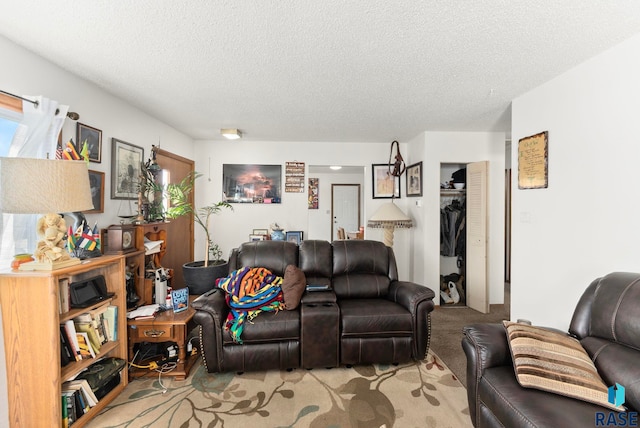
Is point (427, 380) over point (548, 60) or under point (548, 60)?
under

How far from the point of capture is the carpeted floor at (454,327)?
2359mm

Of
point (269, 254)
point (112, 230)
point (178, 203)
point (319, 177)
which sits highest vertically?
point (319, 177)

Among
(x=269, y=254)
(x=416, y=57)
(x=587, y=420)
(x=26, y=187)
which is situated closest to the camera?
(x=587, y=420)

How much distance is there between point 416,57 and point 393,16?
19.2 inches

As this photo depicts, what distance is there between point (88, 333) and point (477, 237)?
168 inches

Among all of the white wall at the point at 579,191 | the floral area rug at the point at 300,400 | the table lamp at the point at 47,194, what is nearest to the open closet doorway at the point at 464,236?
the white wall at the point at 579,191

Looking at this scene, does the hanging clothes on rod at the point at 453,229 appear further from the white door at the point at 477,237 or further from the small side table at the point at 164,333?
the small side table at the point at 164,333

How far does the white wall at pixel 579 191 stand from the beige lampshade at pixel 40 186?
11.4 feet

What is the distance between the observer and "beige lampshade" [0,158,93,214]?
135cm

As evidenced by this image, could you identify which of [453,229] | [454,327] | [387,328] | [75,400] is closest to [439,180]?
[453,229]

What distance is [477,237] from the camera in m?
3.64

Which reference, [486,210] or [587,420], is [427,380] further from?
[486,210]

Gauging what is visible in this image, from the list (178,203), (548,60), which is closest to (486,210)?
(548,60)

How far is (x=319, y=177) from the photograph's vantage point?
719 centimetres
